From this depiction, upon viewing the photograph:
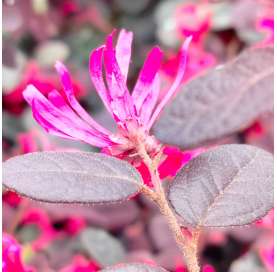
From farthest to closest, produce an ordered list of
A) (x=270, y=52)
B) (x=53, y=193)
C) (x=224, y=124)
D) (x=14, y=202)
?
(x=14, y=202)
(x=270, y=52)
(x=224, y=124)
(x=53, y=193)

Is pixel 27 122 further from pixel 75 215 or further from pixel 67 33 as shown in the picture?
pixel 67 33

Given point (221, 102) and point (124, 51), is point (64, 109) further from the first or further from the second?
point (221, 102)

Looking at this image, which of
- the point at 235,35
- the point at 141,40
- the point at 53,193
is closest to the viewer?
the point at 53,193

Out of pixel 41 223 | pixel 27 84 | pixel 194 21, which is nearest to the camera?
pixel 41 223

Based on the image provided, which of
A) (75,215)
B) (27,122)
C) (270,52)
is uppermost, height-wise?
(270,52)

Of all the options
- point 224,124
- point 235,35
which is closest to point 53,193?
point 224,124

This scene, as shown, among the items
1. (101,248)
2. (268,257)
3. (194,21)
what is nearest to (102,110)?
(194,21)

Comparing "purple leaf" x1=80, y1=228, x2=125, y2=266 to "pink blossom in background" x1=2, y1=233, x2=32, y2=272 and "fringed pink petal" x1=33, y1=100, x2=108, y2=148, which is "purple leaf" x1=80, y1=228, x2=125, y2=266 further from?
"fringed pink petal" x1=33, y1=100, x2=108, y2=148

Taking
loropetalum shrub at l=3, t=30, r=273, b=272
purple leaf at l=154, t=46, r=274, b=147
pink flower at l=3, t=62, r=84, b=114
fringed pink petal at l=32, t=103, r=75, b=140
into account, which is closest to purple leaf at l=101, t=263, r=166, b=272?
loropetalum shrub at l=3, t=30, r=273, b=272
